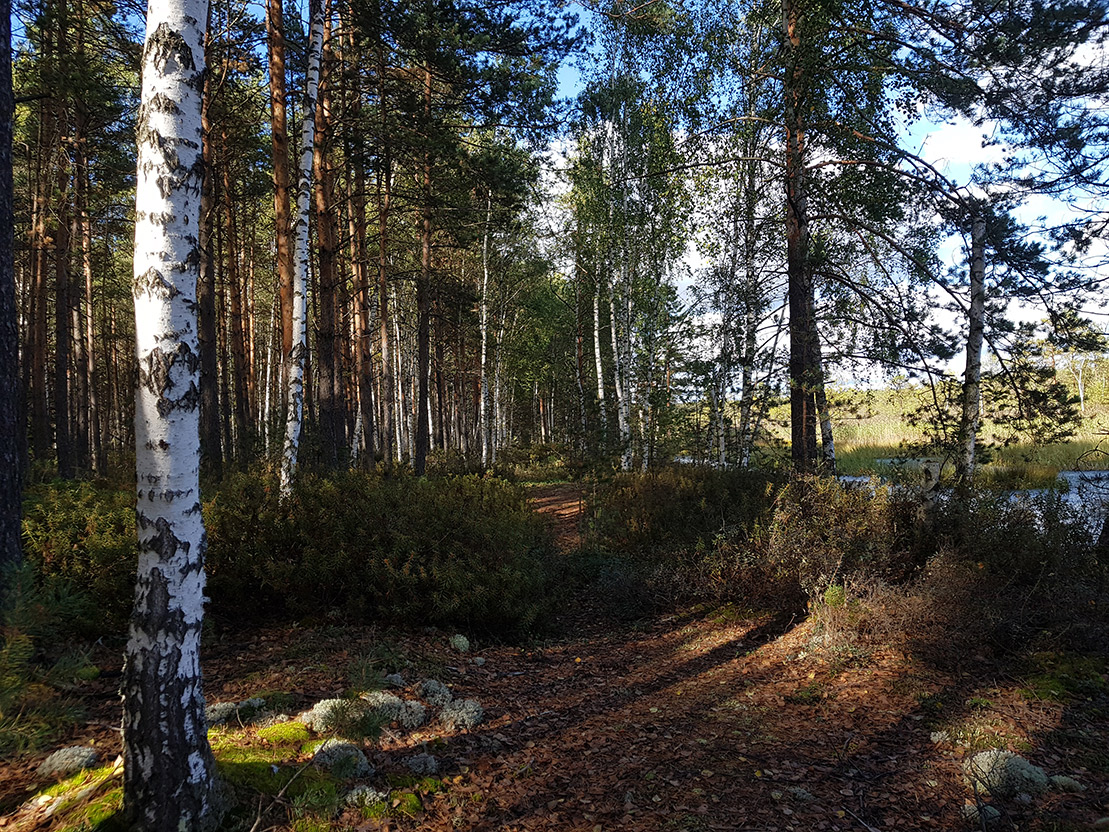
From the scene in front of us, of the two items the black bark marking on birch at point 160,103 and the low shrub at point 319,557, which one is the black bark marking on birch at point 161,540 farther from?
the low shrub at point 319,557

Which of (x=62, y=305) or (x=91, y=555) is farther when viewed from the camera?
(x=62, y=305)

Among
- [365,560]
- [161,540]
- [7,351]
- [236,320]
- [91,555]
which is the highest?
[236,320]

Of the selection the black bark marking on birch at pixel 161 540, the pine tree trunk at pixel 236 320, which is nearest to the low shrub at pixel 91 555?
the black bark marking on birch at pixel 161 540

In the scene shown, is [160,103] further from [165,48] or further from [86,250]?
[86,250]

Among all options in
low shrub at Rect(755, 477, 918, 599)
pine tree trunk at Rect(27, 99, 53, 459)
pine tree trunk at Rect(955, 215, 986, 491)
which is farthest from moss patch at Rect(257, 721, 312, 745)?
pine tree trunk at Rect(27, 99, 53, 459)

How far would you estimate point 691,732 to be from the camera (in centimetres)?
421

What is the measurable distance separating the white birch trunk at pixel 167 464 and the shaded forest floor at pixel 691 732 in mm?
504

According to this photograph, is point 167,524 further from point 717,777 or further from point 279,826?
point 717,777

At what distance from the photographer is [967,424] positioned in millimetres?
7859

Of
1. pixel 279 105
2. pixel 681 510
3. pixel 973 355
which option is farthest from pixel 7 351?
pixel 973 355

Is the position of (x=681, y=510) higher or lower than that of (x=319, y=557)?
lower

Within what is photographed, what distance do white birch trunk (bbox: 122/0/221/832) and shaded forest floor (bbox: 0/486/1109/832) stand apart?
50 centimetres

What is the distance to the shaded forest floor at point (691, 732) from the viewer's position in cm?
314

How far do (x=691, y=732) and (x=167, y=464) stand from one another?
385 cm
